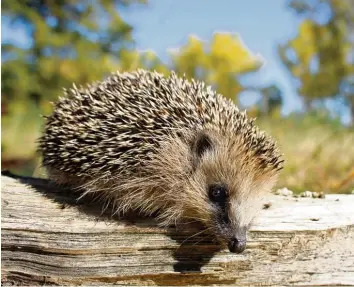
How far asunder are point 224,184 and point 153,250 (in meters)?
0.48

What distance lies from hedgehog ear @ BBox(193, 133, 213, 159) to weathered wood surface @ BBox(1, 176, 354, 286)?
396 mm

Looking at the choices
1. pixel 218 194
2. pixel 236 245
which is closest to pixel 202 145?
pixel 218 194

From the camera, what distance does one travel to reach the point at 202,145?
261 centimetres

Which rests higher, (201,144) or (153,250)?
(201,144)

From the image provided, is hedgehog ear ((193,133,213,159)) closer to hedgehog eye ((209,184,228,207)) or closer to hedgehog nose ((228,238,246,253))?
hedgehog eye ((209,184,228,207))

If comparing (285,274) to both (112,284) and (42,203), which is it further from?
(42,203)

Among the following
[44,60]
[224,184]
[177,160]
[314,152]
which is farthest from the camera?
[44,60]

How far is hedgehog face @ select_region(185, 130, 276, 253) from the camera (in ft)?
8.10

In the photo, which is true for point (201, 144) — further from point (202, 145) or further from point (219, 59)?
point (219, 59)

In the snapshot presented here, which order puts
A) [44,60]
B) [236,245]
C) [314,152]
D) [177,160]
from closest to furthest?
[236,245] → [177,160] → [314,152] → [44,60]

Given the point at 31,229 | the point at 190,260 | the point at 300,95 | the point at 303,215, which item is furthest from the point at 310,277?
the point at 300,95

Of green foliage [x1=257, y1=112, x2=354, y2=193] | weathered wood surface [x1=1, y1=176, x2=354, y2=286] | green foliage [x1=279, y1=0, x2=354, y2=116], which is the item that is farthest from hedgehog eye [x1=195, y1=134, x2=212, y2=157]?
green foliage [x1=279, y1=0, x2=354, y2=116]

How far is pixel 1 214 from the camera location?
8.98 ft

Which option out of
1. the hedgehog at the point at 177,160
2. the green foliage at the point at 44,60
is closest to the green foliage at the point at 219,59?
the green foliage at the point at 44,60
